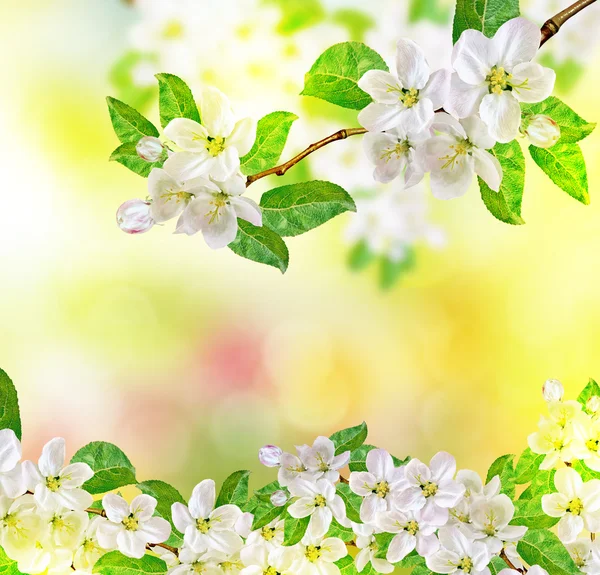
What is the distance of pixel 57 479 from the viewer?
680 mm

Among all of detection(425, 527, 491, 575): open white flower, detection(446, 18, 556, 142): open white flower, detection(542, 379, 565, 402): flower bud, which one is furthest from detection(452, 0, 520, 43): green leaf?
detection(425, 527, 491, 575): open white flower

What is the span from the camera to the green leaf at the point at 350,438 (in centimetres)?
76

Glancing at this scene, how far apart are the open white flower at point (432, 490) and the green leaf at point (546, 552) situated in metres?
0.11

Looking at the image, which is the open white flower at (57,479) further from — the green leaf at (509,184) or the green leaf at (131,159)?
the green leaf at (509,184)

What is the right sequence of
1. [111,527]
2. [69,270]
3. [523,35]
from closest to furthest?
[523,35] → [111,527] → [69,270]

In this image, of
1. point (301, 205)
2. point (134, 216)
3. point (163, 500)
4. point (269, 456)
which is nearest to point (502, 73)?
point (301, 205)

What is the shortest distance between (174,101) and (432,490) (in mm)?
486

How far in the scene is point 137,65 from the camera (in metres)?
0.88

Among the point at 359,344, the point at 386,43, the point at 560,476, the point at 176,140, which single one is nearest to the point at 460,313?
the point at 359,344

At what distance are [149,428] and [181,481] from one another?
0.09 meters

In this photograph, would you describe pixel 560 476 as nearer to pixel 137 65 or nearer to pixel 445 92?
pixel 445 92

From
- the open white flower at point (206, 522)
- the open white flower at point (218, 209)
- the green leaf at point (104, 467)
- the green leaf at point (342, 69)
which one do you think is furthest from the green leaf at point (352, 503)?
the green leaf at point (342, 69)

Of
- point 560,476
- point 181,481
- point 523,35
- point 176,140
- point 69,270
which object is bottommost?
point 181,481

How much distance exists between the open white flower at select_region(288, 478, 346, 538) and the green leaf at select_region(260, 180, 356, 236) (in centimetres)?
28
